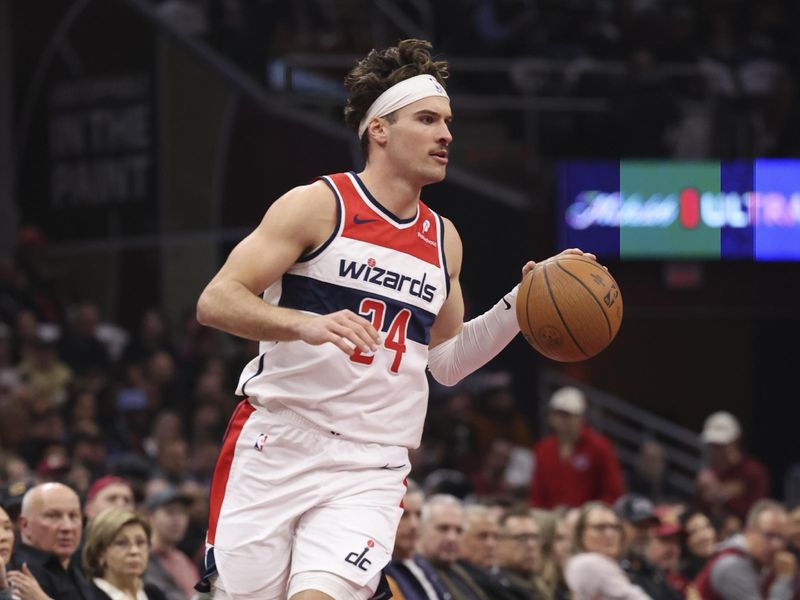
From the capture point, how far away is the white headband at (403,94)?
515 centimetres

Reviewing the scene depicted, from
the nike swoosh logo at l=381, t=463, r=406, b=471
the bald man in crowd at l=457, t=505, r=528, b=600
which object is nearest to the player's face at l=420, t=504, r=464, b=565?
the bald man in crowd at l=457, t=505, r=528, b=600

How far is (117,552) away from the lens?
7.03 meters

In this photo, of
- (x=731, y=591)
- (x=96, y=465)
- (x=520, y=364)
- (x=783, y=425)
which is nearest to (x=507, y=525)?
(x=731, y=591)

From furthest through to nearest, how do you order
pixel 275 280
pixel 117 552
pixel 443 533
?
1. pixel 443 533
2. pixel 117 552
3. pixel 275 280

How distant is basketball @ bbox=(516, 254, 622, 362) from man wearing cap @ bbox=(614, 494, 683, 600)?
14.0 ft

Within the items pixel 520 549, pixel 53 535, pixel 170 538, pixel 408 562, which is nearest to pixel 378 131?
pixel 53 535

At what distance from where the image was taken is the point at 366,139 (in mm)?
5246

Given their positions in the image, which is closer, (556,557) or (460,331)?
(460,331)

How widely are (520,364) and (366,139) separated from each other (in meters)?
10.9

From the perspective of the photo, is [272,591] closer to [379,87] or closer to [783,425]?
[379,87]

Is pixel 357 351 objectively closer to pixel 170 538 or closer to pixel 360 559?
pixel 360 559

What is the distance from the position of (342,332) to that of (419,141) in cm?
89

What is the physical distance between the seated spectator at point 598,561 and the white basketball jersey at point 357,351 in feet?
12.9

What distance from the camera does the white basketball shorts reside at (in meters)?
4.81
